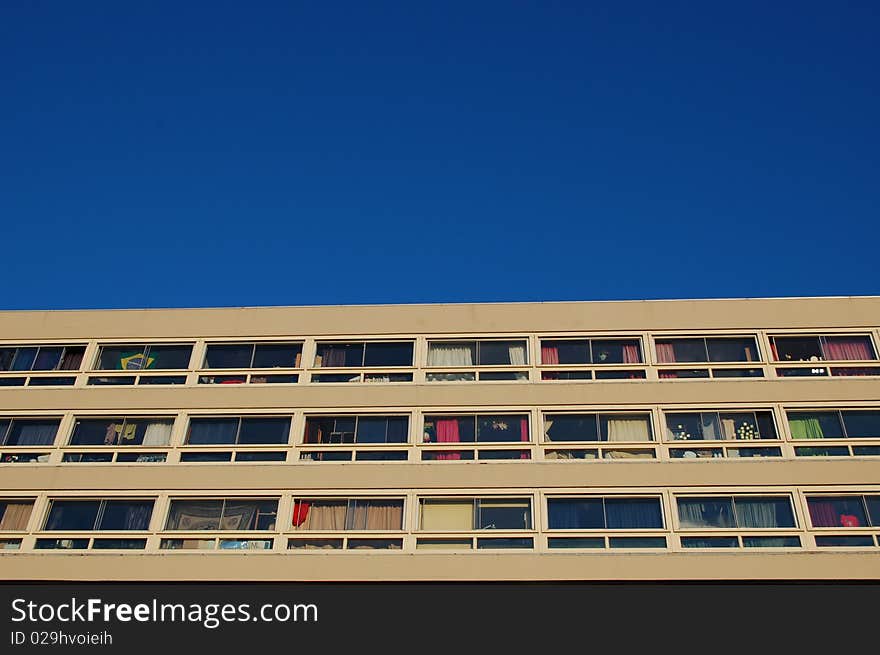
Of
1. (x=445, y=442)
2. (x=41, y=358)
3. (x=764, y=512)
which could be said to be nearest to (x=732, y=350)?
(x=764, y=512)

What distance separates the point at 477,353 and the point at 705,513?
24.1 feet

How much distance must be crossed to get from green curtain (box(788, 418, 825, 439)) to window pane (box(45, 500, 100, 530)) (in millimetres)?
17906

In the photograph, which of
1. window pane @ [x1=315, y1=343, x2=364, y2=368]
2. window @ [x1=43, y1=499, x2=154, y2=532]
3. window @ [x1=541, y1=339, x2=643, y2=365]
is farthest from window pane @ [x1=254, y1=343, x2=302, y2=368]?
window @ [x1=541, y1=339, x2=643, y2=365]

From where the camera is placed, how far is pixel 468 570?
19.4 m

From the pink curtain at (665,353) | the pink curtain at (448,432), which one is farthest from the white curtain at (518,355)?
the pink curtain at (665,353)

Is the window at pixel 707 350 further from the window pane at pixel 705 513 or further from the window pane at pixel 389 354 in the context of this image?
the window pane at pixel 389 354

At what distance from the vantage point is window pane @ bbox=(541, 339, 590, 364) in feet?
75.9

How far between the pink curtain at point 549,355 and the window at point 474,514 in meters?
4.27

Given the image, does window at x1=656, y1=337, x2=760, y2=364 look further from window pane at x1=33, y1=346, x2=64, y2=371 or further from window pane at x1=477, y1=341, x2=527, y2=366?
window pane at x1=33, y1=346, x2=64, y2=371

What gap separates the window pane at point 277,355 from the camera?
2364cm

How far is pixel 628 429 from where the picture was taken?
71.5 ft
